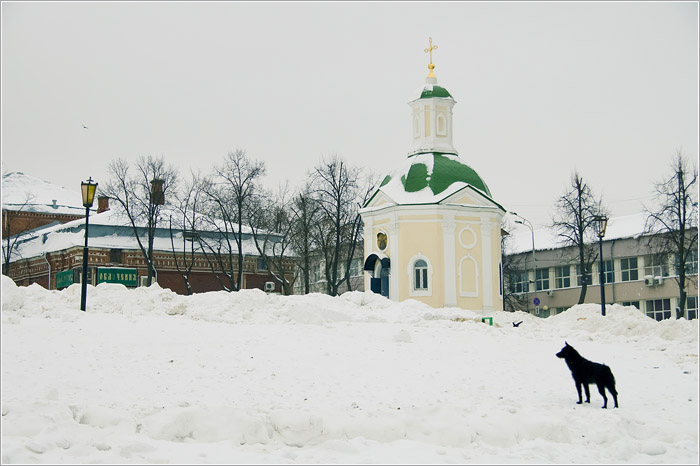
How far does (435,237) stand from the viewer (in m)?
33.0

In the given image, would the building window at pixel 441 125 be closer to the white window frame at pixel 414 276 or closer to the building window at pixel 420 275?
the white window frame at pixel 414 276

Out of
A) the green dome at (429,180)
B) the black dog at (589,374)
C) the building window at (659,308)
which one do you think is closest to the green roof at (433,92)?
the green dome at (429,180)

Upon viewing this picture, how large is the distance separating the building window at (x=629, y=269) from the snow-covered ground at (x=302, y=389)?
98.1 feet

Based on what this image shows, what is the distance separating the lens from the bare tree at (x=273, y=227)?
4144 cm

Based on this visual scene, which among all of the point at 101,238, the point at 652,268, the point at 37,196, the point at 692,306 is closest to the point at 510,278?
the point at 652,268

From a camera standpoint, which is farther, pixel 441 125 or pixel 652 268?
pixel 652 268

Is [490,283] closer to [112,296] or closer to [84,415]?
[112,296]

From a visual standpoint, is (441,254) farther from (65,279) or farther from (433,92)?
(65,279)

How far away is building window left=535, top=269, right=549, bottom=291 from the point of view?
54.2m

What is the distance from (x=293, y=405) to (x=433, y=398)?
1997 millimetres

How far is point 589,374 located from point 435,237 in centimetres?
2212

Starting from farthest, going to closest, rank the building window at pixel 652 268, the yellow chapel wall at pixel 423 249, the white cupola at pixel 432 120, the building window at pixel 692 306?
the building window at pixel 652 268 < the building window at pixel 692 306 < the white cupola at pixel 432 120 < the yellow chapel wall at pixel 423 249

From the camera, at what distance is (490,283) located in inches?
1315

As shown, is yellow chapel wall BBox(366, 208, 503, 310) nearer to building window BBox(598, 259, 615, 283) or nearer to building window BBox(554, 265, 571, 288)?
building window BBox(598, 259, 615, 283)
